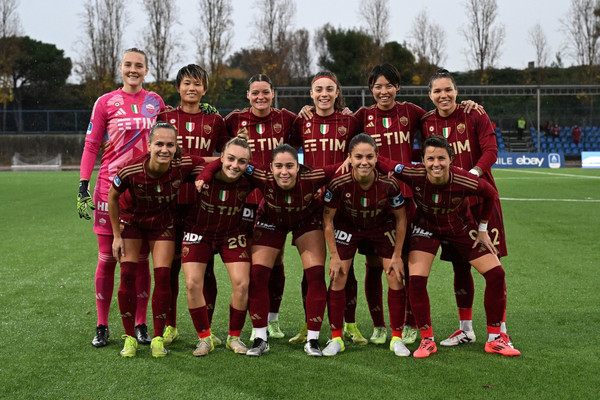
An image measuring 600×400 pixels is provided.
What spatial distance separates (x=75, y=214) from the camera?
1156 cm

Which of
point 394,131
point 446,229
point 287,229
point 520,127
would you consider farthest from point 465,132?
point 520,127

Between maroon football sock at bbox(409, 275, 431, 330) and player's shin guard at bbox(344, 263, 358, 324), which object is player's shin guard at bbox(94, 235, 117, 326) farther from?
maroon football sock at bbox(409, 275, 431, 330)

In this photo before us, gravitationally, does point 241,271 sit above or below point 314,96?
below

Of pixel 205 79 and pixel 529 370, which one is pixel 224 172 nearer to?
pixel 205 79

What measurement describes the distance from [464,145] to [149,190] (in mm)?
2255

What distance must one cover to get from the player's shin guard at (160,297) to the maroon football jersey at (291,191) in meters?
0.83

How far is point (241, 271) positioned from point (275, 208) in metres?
0.49

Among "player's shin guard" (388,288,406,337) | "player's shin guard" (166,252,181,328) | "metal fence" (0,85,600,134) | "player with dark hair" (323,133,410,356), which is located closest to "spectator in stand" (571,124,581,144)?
"metal fence" (0,85,600,134)

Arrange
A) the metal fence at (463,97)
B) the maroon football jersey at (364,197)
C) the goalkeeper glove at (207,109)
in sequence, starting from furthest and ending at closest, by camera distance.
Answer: the metal fence at (463,97) → the goalkeeper glove at (207,109) → the maroon football jersey at (364,197)

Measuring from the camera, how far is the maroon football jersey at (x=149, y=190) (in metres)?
4.12

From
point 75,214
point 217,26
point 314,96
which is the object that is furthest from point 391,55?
point 314,96

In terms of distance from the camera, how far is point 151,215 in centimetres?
425

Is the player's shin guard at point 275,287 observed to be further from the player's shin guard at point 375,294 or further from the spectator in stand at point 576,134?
the spectator in stand at point 576,134

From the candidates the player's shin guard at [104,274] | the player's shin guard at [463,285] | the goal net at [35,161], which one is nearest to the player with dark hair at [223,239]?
the player's shin guard at [104,274]
